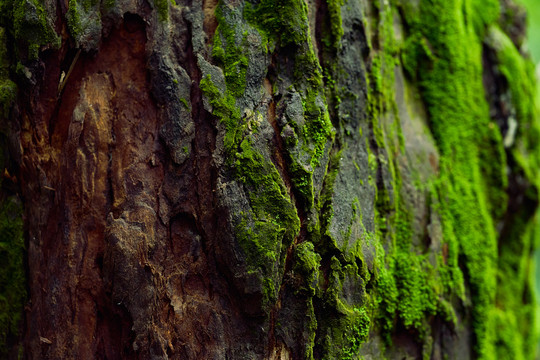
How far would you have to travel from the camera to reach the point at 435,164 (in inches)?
106

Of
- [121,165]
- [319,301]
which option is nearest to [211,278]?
[319,301]

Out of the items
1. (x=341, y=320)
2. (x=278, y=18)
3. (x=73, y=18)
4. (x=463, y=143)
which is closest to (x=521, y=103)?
(x=463, y=143)

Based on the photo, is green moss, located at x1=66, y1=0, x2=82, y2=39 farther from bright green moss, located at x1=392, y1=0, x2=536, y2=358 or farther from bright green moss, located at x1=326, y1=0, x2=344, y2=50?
bright green moss, located at x1=392, y1=0, x2=536, y2=358

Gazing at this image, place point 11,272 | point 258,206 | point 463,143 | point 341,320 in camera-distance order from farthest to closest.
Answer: point 463,143 → point 11,272 → point 341,320 → point 258,206

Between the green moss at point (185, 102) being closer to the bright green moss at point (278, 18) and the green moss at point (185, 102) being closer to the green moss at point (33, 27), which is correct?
the bright green moss at point (278, 18)

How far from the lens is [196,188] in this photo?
6.05 ft

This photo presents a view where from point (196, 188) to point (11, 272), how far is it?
3.18 feet

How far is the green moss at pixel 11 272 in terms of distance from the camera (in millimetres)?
2070

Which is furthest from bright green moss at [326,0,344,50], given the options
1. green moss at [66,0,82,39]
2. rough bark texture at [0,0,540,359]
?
green moss at [66,0,82,39]

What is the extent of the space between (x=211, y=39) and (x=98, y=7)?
470mm

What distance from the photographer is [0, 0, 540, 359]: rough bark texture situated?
1801mm

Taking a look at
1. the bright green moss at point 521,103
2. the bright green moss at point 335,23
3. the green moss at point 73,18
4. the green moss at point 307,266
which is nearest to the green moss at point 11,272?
the green moss at point 73,18

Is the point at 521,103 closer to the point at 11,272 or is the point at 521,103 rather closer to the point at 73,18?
the point at 73,18

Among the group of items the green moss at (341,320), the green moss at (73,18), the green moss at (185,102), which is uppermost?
the green moss at (73,18)
